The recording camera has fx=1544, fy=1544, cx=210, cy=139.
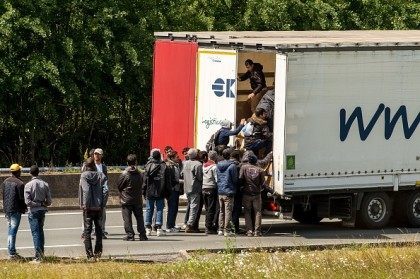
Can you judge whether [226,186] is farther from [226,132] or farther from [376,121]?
[376,121]

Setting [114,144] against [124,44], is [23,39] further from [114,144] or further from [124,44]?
[114,144]

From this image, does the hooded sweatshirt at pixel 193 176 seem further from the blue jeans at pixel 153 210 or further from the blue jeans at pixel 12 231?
the blue jeans at pixel 12 231

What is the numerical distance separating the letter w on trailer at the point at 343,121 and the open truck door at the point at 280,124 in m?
0.02

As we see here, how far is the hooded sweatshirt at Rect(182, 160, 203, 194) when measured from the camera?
92.8ft

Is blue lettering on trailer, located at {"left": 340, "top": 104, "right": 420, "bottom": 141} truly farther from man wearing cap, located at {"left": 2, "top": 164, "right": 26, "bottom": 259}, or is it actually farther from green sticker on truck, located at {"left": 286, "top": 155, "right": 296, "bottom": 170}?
man wearing cap, located at {"left": 2, "top": 164, "right": 26, "bottom": 259}

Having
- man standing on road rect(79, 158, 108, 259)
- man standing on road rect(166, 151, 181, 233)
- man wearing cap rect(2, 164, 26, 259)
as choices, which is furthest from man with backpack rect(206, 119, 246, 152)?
man wearing cap rect(2, 164, 26, 259)

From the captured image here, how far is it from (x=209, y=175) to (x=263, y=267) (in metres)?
7.25

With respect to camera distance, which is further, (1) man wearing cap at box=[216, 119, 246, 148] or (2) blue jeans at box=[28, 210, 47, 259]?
(1) man wearing cap at box=[216, 119, 246, 148]

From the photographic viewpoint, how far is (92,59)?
36812 mm

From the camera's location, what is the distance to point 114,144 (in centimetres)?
4000

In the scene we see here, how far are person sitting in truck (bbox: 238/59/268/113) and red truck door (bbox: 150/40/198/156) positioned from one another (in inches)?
40.8

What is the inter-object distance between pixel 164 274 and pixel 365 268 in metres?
2.77

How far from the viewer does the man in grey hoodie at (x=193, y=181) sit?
92.9ft

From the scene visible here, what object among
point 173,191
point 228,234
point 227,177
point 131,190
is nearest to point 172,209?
point 173,191
